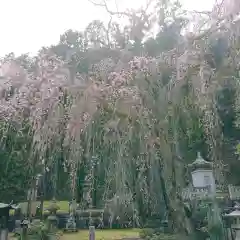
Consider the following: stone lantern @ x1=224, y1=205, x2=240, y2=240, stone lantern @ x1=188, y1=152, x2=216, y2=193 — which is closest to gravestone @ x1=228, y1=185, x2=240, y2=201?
stone lantern @ x1=188, y1=152, x2=216, y2=193

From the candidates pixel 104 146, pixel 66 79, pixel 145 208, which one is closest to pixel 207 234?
pixel 145 208

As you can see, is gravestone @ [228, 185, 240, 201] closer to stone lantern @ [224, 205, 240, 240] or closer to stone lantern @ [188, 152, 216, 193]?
stone lantern @ [188, 152, 216, 193]

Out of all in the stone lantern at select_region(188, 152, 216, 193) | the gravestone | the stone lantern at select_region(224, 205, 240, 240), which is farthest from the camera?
the stone lantern at select_region(188, 152, 216, 193)

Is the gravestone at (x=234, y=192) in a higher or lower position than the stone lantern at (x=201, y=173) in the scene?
lower

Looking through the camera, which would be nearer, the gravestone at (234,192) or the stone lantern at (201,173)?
the gravestone at (234,192)

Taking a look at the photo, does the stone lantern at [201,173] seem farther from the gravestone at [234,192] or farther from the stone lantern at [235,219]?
the stone lantern at [235,219]

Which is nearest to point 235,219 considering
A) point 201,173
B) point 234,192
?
point 201,173

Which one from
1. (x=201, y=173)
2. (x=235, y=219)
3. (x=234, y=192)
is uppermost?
(x=201, y=173)

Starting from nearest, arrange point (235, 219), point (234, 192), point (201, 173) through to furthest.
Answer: point (235, 219) < point (201, 173) < point (234, 192)

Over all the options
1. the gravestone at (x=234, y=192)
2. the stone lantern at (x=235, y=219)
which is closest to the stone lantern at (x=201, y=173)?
the gravestone at (x=234, y=192)

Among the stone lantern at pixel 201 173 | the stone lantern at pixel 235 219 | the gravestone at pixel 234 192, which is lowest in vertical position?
the stone lantern at pixel 235 219

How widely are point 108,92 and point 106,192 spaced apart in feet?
5.09

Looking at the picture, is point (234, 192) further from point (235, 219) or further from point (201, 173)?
point (235, 219)

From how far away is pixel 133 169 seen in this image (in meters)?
5.20
